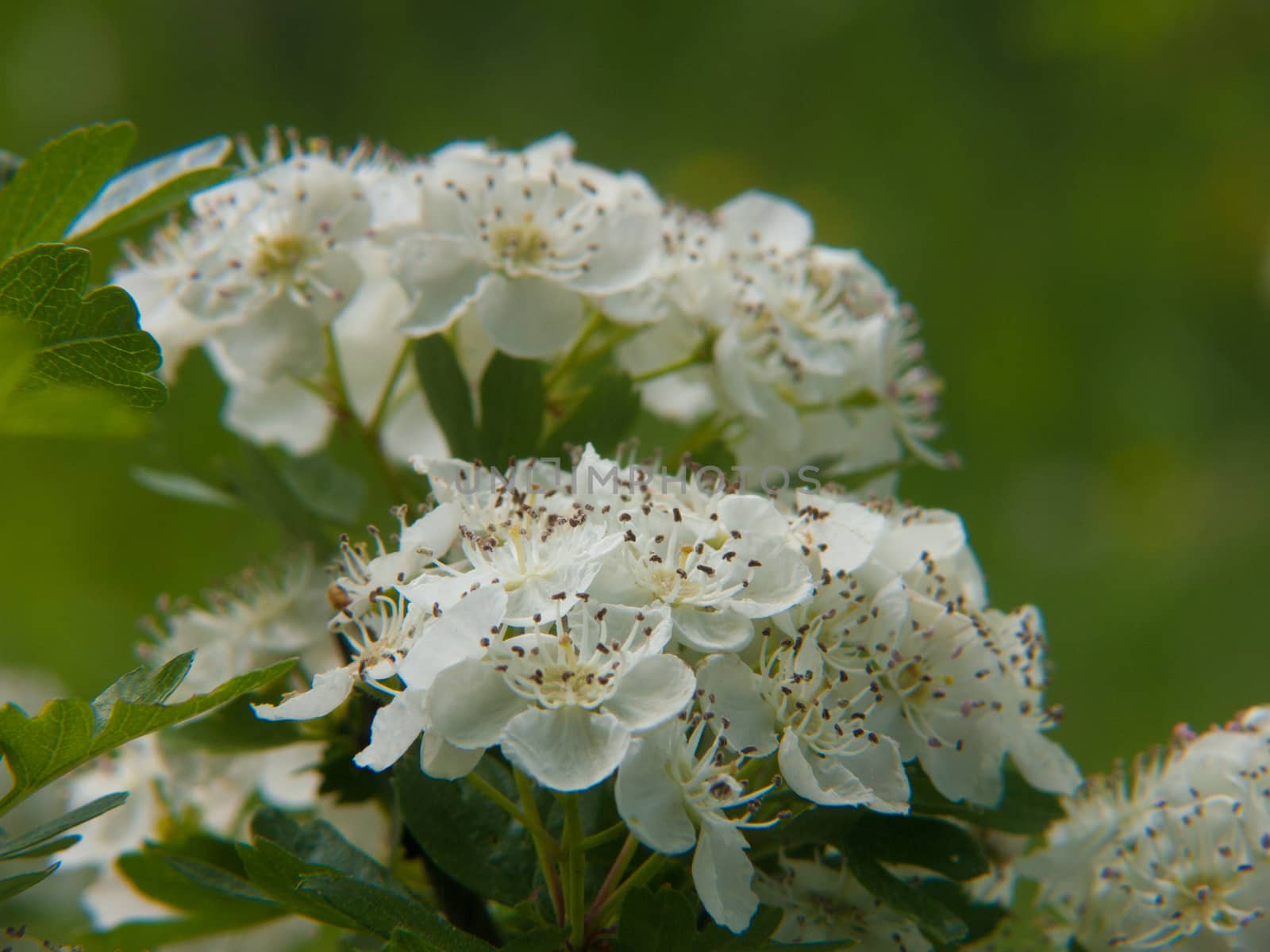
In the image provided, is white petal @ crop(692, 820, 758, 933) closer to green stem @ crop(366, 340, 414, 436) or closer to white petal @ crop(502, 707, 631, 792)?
white petal @ crop(502, 707, 631, 792)

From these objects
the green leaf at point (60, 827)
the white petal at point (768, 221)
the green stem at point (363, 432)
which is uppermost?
the white petal at point (768, 221)

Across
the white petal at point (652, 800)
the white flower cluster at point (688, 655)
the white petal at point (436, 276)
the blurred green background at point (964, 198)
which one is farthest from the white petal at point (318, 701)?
the blurred green background at point (964, 198)

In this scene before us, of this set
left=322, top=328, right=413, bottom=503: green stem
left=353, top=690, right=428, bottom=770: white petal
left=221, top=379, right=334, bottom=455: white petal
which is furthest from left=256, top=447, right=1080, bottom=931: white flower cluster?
left=221, top=379, right=334, bottom=455: white petal

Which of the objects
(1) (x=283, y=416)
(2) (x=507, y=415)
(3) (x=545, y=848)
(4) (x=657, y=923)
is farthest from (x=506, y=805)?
(1) (x=283, y=416)

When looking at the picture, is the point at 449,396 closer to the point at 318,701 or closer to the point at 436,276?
the point at 436,276

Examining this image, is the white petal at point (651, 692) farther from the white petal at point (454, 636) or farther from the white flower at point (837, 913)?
the white flower at point (837, 913)

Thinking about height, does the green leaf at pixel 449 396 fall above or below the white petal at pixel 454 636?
above
